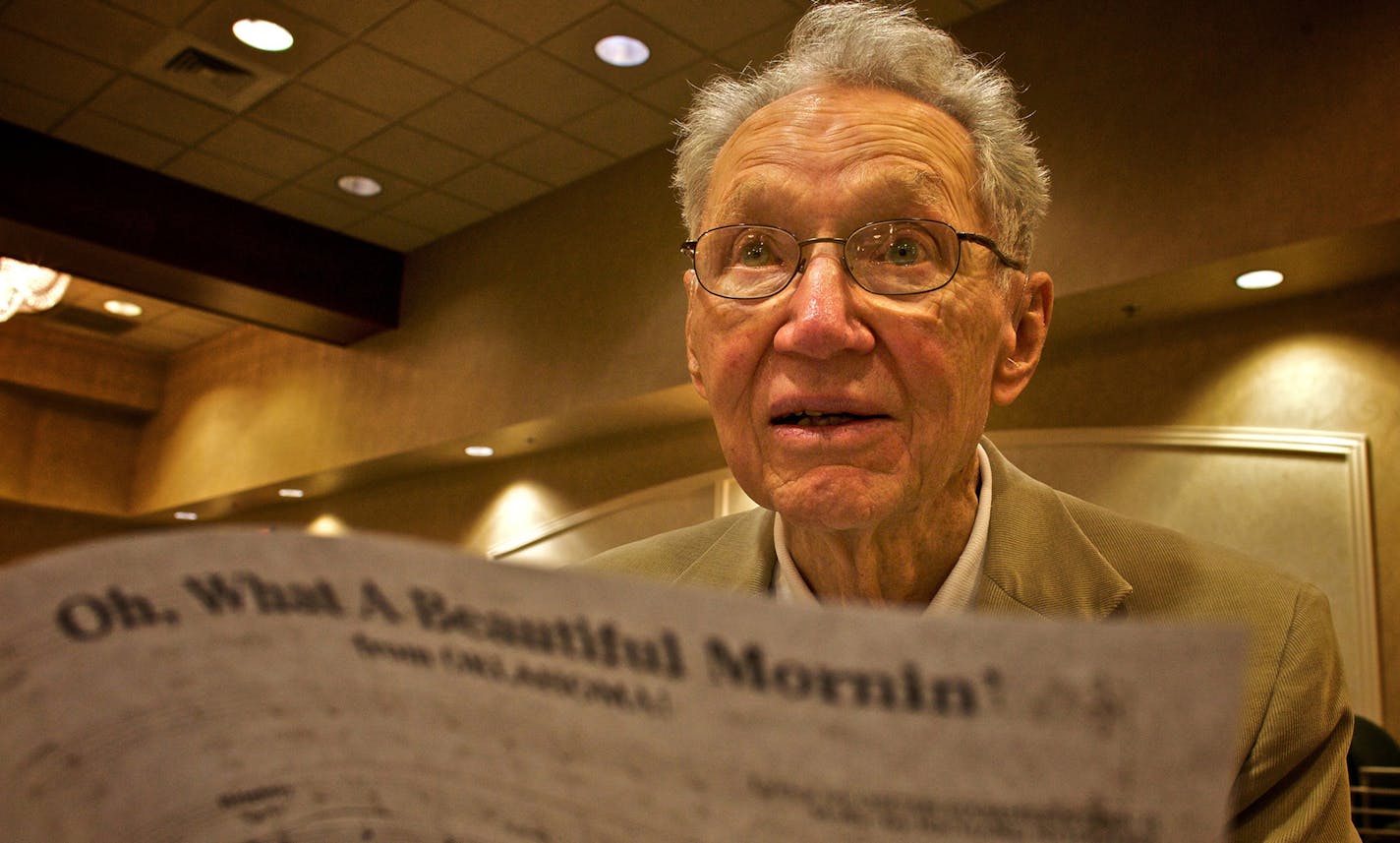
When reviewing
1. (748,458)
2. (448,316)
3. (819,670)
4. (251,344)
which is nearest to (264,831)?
(819,670)

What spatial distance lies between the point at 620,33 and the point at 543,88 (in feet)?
1.90

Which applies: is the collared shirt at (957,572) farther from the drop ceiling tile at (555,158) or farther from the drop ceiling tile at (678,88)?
the drop ceiling tile at (555,158)

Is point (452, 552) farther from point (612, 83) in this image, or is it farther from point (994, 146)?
point (612, 83)

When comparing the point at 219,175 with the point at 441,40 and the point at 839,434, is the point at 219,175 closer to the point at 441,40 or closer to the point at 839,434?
the point at 441,40

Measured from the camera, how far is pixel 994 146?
3.79 ft

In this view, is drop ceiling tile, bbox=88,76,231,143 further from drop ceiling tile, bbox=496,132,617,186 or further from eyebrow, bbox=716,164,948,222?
eyebrow, bbox=716,164,948,222

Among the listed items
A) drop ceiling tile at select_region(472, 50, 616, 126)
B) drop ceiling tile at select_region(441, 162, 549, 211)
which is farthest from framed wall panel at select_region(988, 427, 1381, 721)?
drop ceiling tile at select_region(441, 162, 549, 211)

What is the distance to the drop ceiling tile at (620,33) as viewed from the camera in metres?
4.27

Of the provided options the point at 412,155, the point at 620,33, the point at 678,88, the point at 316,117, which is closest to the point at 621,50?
the point at 620,33

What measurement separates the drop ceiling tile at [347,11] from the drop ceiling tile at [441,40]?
1.7 inches

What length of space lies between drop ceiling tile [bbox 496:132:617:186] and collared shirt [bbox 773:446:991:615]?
4.40 m

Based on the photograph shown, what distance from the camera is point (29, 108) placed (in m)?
5.26

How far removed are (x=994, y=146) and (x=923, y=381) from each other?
1.06 ft

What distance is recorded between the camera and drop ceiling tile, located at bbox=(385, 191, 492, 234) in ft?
19.8
